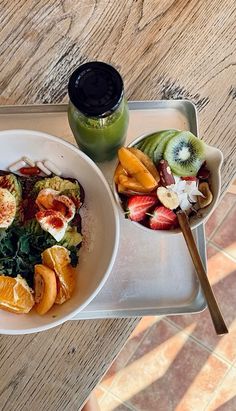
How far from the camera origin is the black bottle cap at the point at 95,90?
738 millimetres

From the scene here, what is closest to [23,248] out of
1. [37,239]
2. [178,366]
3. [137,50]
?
[37,239]

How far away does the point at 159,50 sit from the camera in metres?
0.97

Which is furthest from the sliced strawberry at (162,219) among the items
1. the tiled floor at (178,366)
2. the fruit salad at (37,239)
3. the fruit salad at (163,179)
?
the tiled floor at (178,366)

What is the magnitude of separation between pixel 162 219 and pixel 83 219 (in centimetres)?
15

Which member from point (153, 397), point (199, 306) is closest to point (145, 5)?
point (199, 306)

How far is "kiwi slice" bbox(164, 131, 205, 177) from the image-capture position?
81 centimetres

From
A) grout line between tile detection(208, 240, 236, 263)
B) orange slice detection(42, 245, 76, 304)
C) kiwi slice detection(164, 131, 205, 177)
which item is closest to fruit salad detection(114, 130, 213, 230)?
kiwi slice detection(164, 131, 205, 177)

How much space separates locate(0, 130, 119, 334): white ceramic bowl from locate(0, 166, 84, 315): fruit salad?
0.01m

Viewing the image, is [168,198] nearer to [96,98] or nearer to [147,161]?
[147,161]

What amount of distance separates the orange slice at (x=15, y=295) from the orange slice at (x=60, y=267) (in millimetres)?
41

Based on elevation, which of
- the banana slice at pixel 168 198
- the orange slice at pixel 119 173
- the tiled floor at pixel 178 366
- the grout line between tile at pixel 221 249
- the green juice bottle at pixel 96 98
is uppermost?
the green juice bottle at pixel 96 98

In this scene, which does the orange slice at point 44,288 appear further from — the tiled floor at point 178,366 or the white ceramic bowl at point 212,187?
the tiled floor at point 178,366

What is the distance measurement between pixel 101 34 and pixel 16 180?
303 millimetres

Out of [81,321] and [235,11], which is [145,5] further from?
[81,321]
